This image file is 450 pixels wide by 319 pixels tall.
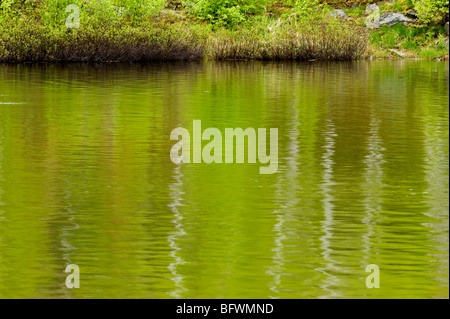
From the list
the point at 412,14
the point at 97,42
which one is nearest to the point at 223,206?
the point at 97,42

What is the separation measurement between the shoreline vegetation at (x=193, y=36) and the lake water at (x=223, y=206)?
72.0 ft

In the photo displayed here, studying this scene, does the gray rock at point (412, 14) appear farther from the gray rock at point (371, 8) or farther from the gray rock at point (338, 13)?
the gray rock at point (338, 13)

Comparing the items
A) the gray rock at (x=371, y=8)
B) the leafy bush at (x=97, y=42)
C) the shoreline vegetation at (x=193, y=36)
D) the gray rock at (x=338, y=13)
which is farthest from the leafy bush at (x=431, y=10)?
the leafy bush at (x=97, y=42)

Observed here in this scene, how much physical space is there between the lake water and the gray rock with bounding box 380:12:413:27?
36.0 metres

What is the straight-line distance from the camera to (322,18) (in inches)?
1890

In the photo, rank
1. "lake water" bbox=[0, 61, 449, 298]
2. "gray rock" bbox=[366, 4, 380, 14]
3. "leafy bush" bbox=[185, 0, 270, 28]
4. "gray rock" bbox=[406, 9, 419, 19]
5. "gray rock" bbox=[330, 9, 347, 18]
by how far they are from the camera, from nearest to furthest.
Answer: "lake water" bbox=[0, 61, 449, 298] → "leafy bush" bbox=[185, 0, 270, 28] → "gray rock" bbox=[330, 9, 347, 18] → "gray rock" bbox=[406, 9, 419, 19] → "gray rock" bbox=[366, 4, 380, 14]

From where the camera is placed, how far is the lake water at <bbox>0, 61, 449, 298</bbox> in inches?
259

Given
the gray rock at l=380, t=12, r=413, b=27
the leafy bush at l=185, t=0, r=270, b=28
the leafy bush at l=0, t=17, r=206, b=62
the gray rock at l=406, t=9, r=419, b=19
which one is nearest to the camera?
the leafy bush at l=0, t=17, r=206, b=62

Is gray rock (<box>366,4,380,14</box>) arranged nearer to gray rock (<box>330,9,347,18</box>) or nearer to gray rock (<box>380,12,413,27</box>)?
gray rock (<box>380,12,413,27</box>)

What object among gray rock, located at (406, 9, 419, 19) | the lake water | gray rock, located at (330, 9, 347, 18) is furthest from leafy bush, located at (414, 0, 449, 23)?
the lake water

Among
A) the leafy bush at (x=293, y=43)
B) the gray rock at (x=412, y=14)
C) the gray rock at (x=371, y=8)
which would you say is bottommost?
the leafy bush at (x=293, y=43)

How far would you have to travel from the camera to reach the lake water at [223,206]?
6.59 m

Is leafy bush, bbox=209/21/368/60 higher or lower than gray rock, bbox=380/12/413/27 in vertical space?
lower
